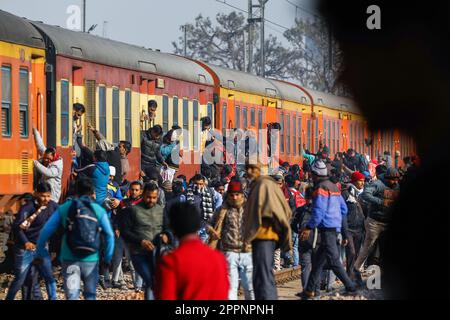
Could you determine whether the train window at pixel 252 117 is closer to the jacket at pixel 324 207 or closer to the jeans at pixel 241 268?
the jacket at pixel 324 207

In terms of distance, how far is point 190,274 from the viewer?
5977 mm

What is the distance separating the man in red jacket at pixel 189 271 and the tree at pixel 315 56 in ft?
11.6

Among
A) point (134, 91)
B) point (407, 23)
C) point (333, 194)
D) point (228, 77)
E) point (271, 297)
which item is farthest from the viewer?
point (228, 77)

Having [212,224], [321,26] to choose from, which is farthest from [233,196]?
[321,26]

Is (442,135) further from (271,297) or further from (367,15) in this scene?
(271,297)

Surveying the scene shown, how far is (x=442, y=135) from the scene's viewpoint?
818cm

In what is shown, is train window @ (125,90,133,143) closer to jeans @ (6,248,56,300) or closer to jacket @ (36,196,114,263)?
jeans @ (6,248,56,300)

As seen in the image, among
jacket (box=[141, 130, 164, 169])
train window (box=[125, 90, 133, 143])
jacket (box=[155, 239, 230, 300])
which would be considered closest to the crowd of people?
jacket (box=[155, 239, 230, 300])

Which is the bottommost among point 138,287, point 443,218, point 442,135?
point 138,287

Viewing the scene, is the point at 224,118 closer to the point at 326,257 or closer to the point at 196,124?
the point at 196,124

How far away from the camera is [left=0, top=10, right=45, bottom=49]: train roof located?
14.5m

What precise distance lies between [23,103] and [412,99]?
7412 mm

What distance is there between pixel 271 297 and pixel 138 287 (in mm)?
2783

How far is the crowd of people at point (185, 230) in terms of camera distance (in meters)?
6.26
